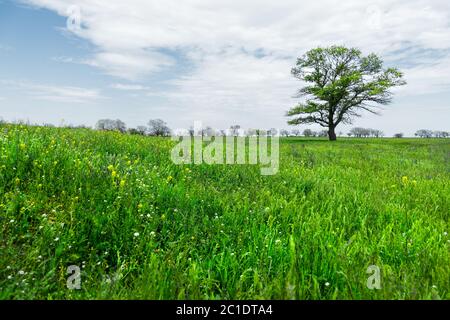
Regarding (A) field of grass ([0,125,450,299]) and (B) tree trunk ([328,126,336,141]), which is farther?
(B) tree trunk ([328,126,336,141])

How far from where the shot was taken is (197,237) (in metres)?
3.97

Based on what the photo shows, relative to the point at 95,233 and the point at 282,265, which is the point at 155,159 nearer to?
the point at 95,233

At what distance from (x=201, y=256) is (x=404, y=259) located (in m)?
2.19

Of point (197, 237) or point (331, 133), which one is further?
point (331, 133)

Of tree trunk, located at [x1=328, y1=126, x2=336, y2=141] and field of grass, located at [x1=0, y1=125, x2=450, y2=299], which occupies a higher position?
tree trunk, located at [x1=328, y1=126, x2=336, y2=141]

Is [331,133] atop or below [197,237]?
atop

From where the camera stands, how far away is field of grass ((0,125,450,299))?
289 centimetres

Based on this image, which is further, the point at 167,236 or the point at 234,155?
the point at 234,155

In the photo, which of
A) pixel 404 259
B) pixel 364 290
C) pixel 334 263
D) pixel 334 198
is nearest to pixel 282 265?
pixel 334 263

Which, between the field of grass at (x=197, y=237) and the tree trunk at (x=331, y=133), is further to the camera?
the tree trunk at (x=331, y=133)

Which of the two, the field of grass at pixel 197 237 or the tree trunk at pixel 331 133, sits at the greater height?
the tree trunk at pixel 331 133

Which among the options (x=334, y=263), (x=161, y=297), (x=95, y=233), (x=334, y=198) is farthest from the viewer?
(x=334, y=198)

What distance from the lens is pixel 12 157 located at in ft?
16.8

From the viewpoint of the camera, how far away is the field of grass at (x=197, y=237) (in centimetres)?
289
